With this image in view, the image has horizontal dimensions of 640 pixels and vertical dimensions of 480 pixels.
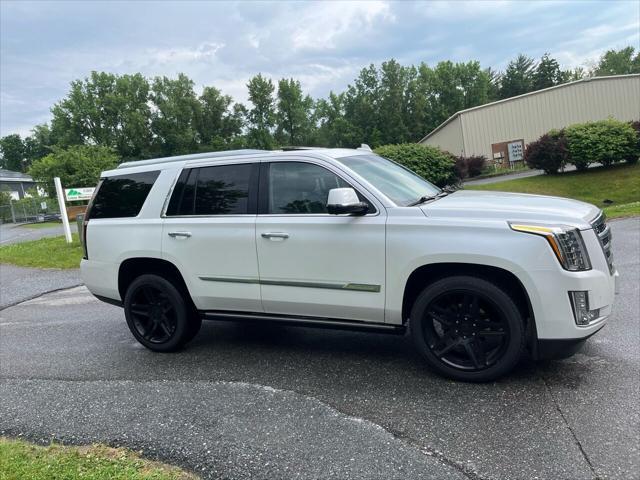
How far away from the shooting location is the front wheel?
356 centimetres

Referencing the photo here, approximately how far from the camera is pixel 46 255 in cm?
1319

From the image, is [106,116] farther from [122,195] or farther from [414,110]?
[122,195]

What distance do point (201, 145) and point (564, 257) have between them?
6560 cm

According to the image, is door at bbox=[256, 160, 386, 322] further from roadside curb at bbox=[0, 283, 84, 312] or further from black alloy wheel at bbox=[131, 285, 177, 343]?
roadside curb at bbox=[0, 283, 84, 312]

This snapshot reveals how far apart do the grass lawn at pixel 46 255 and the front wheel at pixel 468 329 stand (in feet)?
33.2

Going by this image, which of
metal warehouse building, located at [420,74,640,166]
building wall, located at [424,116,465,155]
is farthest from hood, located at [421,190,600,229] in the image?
building wall, located at [424,116,465,155]

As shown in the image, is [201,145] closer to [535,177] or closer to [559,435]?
[535,177]

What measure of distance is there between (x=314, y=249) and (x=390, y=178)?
1052 mm

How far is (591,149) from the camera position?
20125mm

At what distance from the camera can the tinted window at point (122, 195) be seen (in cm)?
500

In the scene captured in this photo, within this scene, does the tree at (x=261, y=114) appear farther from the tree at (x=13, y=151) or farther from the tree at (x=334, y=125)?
the tree at (x=13, y=151)

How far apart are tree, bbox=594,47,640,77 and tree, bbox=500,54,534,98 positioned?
14675mm

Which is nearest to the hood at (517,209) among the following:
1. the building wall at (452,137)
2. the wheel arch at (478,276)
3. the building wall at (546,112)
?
the wheel arch at (478,276)

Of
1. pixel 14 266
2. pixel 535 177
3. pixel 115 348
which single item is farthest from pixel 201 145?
pixel 115 348
